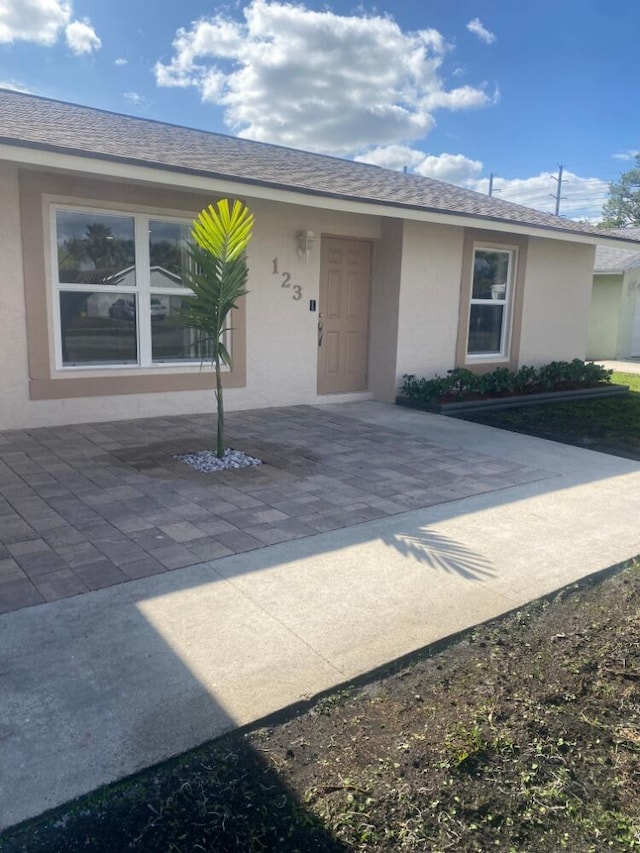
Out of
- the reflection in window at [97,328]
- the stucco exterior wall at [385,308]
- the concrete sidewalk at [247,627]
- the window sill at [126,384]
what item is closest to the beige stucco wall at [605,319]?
the stucco exterior wall at [385,308]

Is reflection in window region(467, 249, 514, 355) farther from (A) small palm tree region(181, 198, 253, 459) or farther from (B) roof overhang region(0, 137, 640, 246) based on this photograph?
(A) small palm tree region(181, 198, 253, 459)

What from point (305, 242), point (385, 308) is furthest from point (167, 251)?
point (385, 308)

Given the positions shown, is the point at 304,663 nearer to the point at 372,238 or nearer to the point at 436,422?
the point at 436,422

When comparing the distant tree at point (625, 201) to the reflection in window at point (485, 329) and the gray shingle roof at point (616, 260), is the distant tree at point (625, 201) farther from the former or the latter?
the reflection in window at point (485, 329)

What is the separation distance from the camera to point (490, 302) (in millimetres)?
10805

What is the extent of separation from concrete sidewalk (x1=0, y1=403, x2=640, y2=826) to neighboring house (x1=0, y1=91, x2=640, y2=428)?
419 cm

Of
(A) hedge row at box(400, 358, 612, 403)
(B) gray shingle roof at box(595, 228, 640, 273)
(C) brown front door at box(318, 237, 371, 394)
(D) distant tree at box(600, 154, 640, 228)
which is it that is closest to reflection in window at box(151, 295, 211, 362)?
(C) brown front door at box(318, 237, 371, 394)

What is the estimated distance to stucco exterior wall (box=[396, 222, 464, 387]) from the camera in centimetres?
942

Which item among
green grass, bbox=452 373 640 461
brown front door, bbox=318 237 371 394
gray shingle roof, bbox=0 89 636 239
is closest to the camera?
gray shingle roof, bbox=0 89 636 239

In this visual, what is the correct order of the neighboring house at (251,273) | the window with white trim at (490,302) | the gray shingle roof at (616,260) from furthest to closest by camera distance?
the gray shingle roof at (616,260) → the window with white trim at (490,302) → the neighboring house at (251,273)

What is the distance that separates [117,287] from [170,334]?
2.94ft

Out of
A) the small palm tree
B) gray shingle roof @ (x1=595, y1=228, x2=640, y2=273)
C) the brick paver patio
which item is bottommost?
the brick paver patio

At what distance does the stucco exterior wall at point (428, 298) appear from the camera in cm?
942

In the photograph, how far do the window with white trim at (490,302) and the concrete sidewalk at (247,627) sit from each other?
20.1 feet
